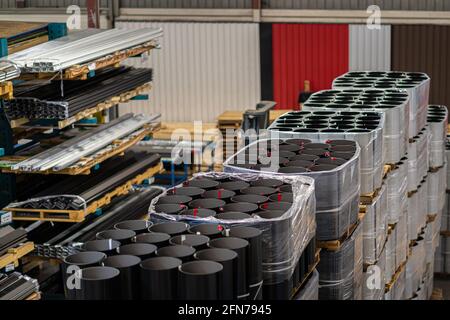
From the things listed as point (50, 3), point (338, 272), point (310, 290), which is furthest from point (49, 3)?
point (310, 290)

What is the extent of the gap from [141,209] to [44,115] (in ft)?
10.0

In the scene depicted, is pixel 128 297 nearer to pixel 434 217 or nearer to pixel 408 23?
pixel 434 217

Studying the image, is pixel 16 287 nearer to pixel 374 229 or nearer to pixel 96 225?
pixel 96 225

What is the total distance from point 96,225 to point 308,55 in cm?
680

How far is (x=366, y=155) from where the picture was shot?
845cm

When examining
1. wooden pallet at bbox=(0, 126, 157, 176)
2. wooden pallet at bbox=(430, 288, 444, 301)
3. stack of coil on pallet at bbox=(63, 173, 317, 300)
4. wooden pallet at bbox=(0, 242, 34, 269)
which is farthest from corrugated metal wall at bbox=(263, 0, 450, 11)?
stack of coil on pallet at bbox=(63, 173, 317, 300)

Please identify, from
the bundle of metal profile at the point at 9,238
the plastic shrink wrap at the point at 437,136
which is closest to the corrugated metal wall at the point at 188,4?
the plastic shrink wrap at the point at 437,136

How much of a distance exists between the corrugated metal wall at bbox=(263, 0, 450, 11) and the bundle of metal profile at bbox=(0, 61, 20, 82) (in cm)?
854

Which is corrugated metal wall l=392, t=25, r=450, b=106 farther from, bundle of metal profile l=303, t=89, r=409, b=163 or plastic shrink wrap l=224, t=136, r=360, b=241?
plastic shrink wrap l=224, t=136, r=360, b=241

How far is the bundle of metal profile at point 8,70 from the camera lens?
9.71 meters

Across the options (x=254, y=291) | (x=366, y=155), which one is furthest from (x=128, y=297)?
(x=366, y=155)

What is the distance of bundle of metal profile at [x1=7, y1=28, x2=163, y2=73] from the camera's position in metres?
10.6

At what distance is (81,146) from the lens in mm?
11969

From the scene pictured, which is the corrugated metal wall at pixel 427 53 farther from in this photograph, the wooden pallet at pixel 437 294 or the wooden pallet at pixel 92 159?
the wooden pallet at pixel 92 159
